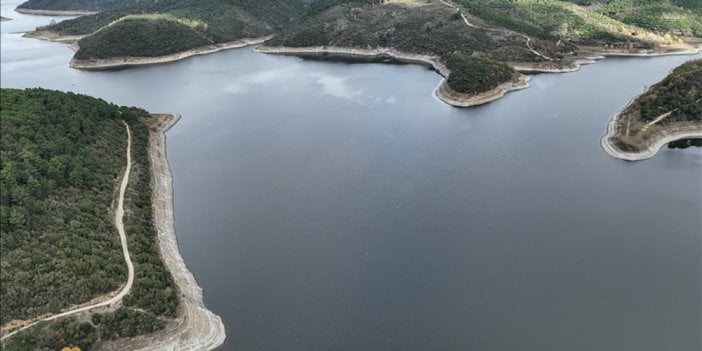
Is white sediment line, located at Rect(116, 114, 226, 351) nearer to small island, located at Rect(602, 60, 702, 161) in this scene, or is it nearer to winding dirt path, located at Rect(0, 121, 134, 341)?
winding dirt path, located at Rect(0, 121, 134, 341)

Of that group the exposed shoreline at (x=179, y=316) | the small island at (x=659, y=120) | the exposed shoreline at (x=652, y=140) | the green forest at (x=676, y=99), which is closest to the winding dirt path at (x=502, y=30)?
the green forest at (x=676, y=99)

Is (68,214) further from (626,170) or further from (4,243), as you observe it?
(626,170)

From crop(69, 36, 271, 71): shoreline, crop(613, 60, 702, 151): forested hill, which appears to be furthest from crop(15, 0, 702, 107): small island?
crop(613, 60, 702, 151): forested hill

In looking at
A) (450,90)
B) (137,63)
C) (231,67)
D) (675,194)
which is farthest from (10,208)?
(137,63)

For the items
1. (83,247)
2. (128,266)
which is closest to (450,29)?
(128,266)

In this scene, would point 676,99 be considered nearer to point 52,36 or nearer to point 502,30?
point 502,30
